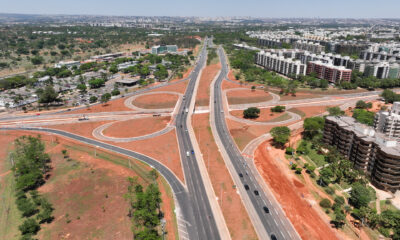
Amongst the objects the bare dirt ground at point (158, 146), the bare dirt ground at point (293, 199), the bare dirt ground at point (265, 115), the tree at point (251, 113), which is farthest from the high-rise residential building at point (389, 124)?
the bare dirt ground at point (158, 146)

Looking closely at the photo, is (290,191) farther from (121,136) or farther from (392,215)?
(121,136)

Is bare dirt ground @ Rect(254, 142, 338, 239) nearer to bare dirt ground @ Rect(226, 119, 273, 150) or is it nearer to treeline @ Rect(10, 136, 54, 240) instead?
bare dirt ground @ Rect(226, 119, 273, 150)

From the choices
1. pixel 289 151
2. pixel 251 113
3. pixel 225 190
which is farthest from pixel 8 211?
pixel 251 113

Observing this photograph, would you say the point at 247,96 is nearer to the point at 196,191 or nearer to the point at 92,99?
the point at 92,99

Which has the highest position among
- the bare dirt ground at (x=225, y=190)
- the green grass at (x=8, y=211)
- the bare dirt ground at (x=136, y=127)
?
the bare dirt ground at (x=136, y=127)

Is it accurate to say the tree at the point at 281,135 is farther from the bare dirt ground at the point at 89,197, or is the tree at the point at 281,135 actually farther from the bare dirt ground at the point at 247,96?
the bare dirt ground at the point at 247,96

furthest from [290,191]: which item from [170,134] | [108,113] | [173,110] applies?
[108,113]
